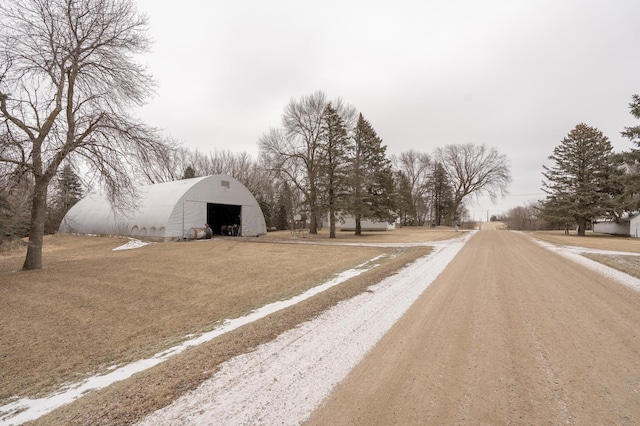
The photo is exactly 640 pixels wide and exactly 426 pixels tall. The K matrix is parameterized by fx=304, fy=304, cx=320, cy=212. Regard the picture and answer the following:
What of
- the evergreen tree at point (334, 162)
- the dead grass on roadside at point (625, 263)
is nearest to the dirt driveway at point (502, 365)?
the dead grass on roadside at point (625, 263)

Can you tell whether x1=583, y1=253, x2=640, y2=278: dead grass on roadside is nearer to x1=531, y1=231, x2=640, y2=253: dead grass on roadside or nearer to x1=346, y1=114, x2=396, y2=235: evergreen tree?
x1=531, y1=231, x2=640, y2=253: dead grass on roadside

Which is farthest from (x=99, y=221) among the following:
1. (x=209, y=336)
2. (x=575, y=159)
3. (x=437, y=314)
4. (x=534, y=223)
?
(x=534, y=223)

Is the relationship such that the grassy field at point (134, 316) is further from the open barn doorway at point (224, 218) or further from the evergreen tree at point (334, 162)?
the open barn doorway at point (224, 218)

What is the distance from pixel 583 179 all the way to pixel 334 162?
25.5 meters

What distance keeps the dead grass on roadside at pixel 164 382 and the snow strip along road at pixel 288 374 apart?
0.59 ft

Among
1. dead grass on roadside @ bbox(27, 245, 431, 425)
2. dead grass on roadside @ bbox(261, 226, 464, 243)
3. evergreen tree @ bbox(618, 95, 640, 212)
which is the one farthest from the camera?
dead grass on roadside @ bbox(261, 226, 464, 243)

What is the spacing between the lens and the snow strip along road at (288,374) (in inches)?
111

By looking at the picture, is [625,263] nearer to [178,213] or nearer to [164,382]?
[164,382]

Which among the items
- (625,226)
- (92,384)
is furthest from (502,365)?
(625,226)

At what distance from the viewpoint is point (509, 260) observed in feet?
38.9

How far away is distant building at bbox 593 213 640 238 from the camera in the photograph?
95.2 ft

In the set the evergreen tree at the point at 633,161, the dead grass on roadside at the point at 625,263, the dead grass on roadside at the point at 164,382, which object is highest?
the evergreen tree at the point at 633,161

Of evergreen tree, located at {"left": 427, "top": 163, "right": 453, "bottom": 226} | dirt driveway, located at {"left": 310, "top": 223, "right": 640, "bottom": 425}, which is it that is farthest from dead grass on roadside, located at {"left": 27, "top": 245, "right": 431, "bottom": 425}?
evergreen tree, located at {"left": 427, "top": 163, "right": 453, "bottom": 226}

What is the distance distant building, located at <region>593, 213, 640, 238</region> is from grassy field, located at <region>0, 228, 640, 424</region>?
3066 cm
